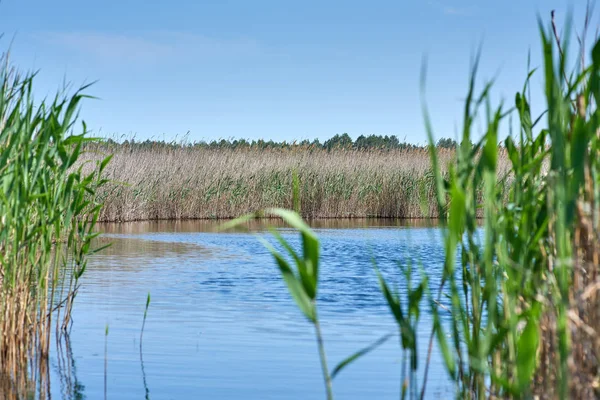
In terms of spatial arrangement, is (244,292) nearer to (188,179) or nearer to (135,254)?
(135,254)

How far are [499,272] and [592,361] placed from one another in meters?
0.47

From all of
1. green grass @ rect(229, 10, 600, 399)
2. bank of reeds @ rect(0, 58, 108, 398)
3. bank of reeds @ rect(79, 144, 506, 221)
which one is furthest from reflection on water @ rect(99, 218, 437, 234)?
green grass @ rect(229, 10, 600, 399)

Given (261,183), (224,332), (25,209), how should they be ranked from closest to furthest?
(25,209), (224,332), (261,183)

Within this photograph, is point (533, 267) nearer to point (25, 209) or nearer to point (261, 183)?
point (25, 209)

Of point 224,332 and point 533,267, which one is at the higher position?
point 533,267

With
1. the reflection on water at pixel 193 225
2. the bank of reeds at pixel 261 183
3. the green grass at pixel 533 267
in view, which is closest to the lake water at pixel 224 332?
the green grass at pixel 533 267

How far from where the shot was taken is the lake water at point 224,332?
4141 millimetres

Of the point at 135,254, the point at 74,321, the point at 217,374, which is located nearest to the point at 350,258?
the point at 135,254

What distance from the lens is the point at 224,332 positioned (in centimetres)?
547

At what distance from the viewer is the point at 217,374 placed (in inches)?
172

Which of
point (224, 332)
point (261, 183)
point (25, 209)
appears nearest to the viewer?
point (25, 209)

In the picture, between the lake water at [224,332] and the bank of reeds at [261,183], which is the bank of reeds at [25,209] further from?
the bank of reeds at [261,183]

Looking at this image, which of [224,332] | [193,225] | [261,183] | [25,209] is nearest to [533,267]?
[25,209]

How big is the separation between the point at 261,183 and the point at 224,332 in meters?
13.6
